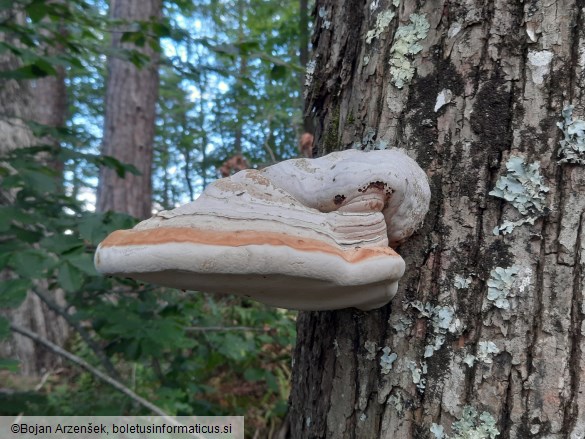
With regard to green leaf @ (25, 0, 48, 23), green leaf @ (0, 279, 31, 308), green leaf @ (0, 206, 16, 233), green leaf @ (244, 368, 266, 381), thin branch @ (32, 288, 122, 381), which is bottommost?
green leaf @ (244, 368, 266, 381)

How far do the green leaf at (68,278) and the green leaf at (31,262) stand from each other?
76 millimetres

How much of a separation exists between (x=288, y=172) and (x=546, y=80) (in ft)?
2.39

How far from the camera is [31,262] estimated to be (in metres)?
2.04

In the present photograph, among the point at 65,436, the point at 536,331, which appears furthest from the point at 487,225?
the point at 65,436

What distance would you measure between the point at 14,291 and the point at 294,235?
1.71 metres

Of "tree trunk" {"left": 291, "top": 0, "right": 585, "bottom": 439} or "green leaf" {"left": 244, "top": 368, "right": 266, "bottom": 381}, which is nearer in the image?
"tree trunk" {"left": 291, "top": 0, "right": 585, "bottom": 439}

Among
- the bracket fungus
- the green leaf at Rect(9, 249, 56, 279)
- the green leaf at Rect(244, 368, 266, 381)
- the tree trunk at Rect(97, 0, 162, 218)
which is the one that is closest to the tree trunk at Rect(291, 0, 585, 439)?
the bracket fungus

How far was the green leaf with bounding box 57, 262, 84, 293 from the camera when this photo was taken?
1997 mm

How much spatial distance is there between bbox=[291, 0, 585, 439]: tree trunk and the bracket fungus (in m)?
0.12

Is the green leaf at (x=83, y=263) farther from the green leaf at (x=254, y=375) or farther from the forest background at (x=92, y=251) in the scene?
the green leaf at (x=254, y=375)

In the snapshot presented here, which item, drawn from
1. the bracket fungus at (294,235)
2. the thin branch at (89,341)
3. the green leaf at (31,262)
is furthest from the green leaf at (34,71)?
the bracket fungus at (294,235)

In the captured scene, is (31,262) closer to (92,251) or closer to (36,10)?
(92,251)

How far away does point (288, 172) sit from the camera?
1.25m

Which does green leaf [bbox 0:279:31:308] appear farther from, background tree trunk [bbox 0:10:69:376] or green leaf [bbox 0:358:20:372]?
background tree trunk [bbox 0:10:69:376]
